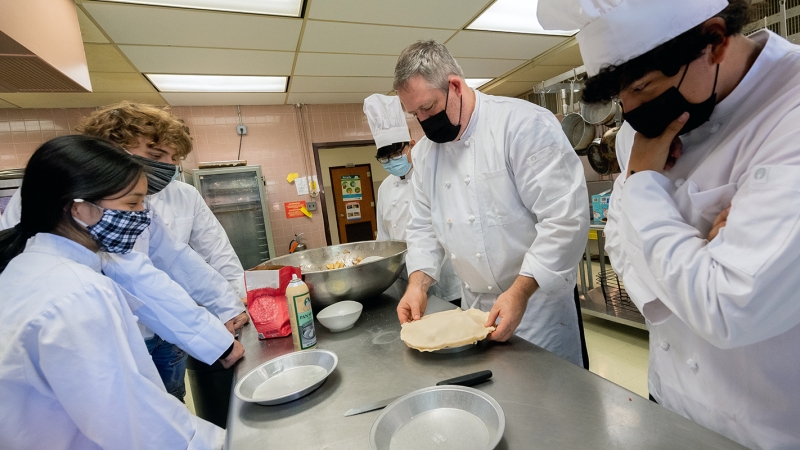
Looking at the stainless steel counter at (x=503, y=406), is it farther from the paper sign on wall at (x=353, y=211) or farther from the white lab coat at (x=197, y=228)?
the paper sign on wall at (x=353, y=211)

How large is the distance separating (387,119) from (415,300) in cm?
142

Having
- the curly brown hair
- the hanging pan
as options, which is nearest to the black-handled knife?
the curly brown hair

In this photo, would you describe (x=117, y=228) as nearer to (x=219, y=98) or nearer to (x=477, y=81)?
(x=219, y=98)

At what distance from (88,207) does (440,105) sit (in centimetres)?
112

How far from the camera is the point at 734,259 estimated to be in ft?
1.80

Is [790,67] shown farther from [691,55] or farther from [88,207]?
[88,207]

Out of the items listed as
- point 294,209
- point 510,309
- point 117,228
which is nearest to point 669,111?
point 510,309

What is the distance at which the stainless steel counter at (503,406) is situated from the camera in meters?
0.61

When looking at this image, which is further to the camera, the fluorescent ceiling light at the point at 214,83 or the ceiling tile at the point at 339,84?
the ceiling tile at the point at 339,84

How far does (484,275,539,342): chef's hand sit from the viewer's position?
96cm

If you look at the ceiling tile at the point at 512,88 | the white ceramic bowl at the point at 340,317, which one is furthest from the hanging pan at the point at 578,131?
the white ceramic bowl at the point at 340,317

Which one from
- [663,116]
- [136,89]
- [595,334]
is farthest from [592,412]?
[136,89]

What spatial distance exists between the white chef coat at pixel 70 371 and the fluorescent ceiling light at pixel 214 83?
3.37 m

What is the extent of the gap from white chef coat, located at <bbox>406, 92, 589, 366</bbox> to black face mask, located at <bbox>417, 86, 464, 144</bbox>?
0.06m
